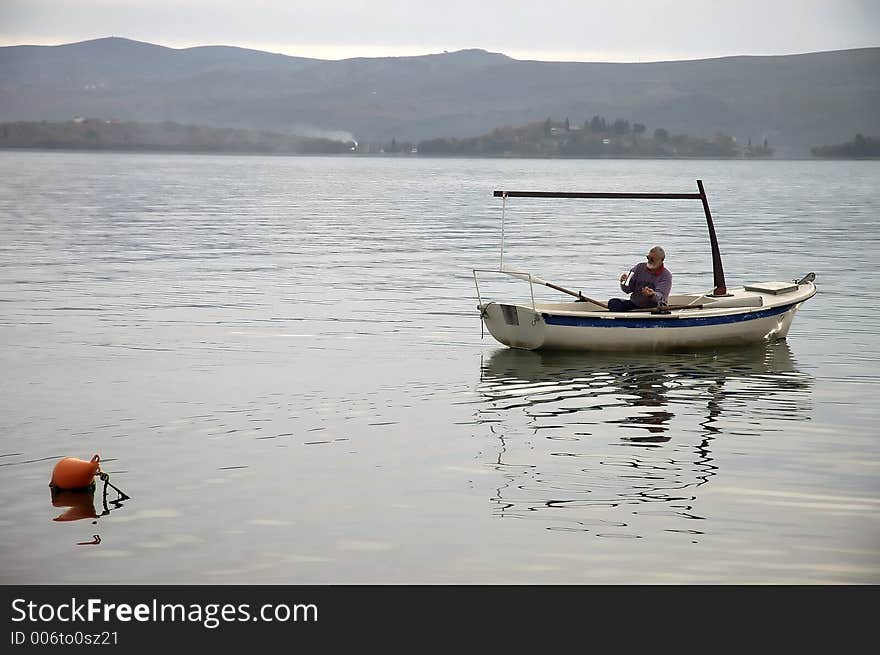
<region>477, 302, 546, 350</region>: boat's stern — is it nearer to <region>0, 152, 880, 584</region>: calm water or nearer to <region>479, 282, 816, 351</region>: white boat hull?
<region>479, 282, 816, 351</region>: white boat hull

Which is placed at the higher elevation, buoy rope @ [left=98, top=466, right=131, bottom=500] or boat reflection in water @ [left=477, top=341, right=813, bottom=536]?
buoy rope @ [left=98, top=466, right=131, bottom=500]

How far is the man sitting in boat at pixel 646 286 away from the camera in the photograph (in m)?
24.2

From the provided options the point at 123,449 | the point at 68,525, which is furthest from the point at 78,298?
the point at 68,525

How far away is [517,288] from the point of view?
40469mm

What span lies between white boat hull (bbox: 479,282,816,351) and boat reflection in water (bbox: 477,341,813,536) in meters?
0.27

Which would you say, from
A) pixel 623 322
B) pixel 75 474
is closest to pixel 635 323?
pixel 623 322

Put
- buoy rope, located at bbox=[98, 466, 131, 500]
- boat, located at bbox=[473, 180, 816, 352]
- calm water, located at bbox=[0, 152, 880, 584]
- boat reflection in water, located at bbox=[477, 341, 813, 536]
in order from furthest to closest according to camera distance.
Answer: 1. boat, located at bbox=[473, 180, 816, 352]
2. boat reflection in water, located at bbox=[477, 341, 813, 536]
3. buoy rope, located at bbox=[98, 466, 131, 500]
4. calm water, located at bbox=[0, 152, 880, 584]

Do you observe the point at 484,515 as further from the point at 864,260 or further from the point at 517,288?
the point at 864,260

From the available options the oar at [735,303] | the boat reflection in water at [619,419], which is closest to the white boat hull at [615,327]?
the oar at [735,303]

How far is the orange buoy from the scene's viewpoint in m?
14.5
